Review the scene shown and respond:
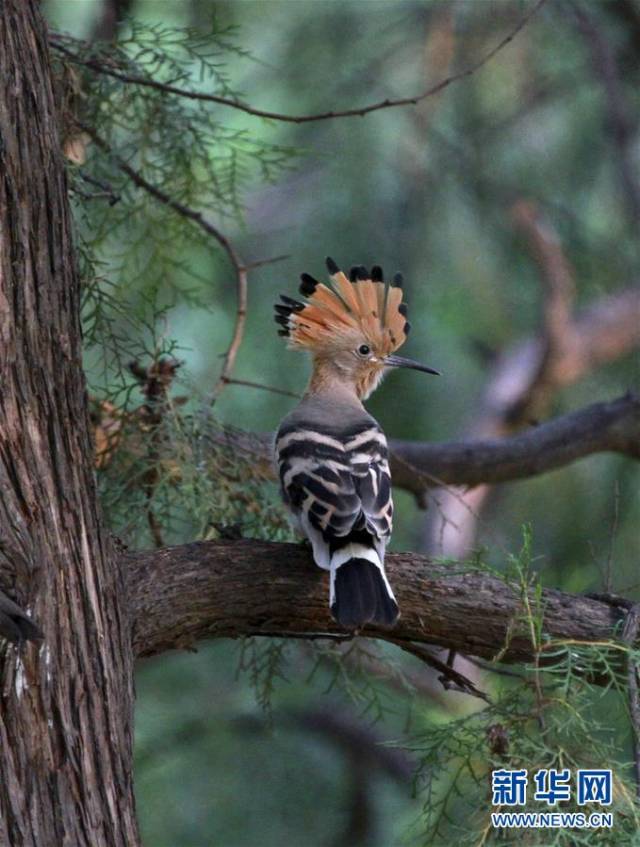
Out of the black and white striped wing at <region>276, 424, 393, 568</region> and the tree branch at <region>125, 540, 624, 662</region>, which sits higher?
the black and white striped wing at <region>276, 424, 393, 568</region>

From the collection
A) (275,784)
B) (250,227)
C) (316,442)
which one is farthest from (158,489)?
(250,227)

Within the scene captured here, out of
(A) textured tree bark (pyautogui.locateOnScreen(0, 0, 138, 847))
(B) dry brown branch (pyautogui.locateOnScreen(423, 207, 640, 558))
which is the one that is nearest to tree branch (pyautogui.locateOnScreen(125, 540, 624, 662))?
(A) textured tree bark (pyautogui.locateOnScreen(0, 0, 138, 847))

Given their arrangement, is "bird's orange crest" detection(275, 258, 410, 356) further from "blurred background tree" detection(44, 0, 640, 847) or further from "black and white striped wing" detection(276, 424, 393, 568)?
"blurred background tree" detection(44, 0, 640, 847)

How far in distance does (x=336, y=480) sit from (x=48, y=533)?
0.70 meters

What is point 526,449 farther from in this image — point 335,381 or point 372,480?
point 372,480

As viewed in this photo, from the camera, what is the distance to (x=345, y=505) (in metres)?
2.71

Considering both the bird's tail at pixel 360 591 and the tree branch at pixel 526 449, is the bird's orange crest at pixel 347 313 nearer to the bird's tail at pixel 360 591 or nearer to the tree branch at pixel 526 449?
the tree branch at pixel 526 449

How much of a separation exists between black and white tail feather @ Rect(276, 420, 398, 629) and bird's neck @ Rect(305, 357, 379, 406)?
44 cm

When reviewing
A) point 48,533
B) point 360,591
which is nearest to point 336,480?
point 360,591

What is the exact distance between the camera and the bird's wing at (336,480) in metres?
2.69

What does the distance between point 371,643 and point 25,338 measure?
4.19ft

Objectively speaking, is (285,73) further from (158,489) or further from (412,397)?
(158,489)

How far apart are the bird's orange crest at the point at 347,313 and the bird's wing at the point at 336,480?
57 cm

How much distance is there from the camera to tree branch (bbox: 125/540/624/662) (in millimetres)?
2447
